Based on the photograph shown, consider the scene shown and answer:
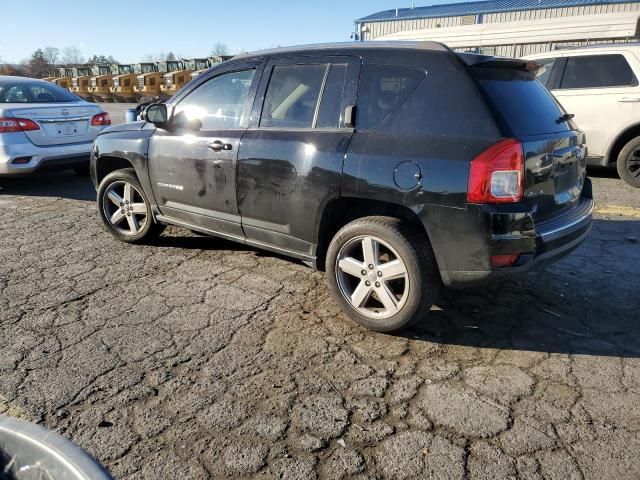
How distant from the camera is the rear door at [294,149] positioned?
325 centimetres

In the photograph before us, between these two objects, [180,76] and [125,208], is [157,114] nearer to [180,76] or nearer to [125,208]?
[125,208]

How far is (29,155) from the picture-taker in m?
6.71

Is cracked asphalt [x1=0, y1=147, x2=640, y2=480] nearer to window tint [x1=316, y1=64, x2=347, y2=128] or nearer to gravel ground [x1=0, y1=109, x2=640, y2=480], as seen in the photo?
gravel ground [x1=0, y1=109, x2=640, y2=480]

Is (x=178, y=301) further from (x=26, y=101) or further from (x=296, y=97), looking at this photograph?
(x=26, y=101)

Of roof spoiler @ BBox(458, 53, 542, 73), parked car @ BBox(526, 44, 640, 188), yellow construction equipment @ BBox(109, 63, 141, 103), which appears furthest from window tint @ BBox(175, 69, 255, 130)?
yellow construction equipment @ BBox(109, 63, 141, 103)

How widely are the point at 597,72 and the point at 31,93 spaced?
27.3 feet

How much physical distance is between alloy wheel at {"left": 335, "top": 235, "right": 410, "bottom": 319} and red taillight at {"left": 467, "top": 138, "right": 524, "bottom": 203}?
621 mm

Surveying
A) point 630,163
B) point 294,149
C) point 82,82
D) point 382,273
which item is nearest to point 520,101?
point 382,273

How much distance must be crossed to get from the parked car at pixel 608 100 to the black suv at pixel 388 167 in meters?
4.03

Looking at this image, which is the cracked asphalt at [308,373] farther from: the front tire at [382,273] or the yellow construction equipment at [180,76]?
the yellow construction equipment at [180,76]

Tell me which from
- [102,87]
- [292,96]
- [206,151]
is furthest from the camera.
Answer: [102,87]

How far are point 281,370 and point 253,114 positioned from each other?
196 centimetres

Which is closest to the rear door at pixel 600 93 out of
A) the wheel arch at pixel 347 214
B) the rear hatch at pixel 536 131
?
the rear hatch at pixel 536 131

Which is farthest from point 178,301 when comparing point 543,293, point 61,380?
point 543,293
